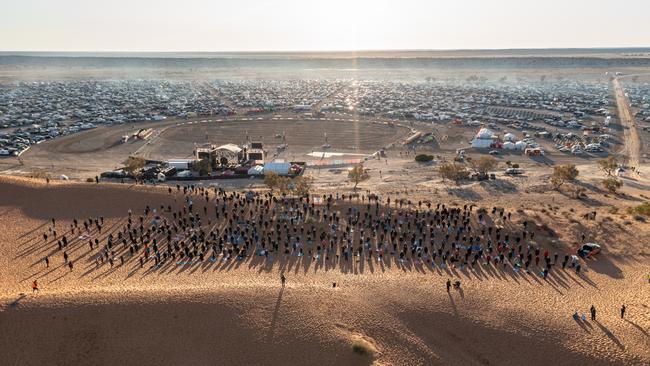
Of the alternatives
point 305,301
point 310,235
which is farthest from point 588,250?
point 305,301

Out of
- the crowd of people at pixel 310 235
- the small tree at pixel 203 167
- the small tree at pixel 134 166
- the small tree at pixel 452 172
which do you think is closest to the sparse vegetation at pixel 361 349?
the crowd of people at pixel 310 235

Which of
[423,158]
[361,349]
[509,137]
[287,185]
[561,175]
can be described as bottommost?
[361,349]

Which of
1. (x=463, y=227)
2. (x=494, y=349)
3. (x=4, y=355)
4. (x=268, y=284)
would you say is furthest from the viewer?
(x=463, y=227)

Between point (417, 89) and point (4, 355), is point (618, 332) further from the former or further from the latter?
point (417, 89)

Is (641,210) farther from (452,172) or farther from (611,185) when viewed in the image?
(452,172)

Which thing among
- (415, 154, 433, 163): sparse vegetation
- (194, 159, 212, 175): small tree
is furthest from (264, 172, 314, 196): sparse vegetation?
(415, 154, 433, 163): sparse vegetation

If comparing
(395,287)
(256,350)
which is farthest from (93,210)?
(395,287)
